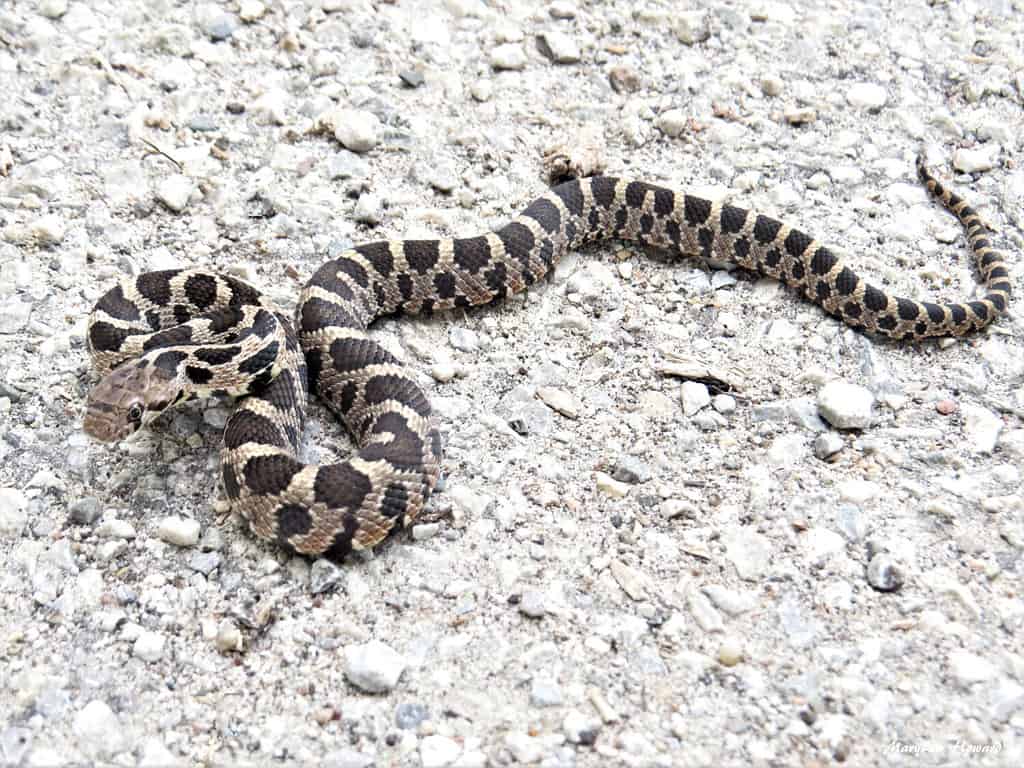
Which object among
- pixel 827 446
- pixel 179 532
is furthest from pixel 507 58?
pixel 179 532

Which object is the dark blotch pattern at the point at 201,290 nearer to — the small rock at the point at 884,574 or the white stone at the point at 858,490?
the white stone at the point at 858,490

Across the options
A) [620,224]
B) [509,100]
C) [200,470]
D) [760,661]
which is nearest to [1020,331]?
[620,224]

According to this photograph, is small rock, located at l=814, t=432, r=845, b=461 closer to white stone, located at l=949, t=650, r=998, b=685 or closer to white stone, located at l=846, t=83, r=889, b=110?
white stone, located at l=949, t=650, r=998, b=685

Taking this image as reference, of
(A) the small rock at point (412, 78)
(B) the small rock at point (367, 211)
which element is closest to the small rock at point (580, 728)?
(B) the small rock at point (367, 211)

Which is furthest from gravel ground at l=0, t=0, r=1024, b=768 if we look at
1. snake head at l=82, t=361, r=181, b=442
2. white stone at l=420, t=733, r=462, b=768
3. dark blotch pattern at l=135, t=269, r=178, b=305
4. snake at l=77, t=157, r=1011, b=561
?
dark blotch pattern at l=135, t=269, r=178, b=305

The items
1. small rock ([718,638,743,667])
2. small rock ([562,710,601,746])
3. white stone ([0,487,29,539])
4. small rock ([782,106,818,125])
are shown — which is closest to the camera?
small rock ([562,710,601,746])

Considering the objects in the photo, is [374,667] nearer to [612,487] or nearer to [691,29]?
[612,487]

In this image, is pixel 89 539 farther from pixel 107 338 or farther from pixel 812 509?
pixel 812 509
